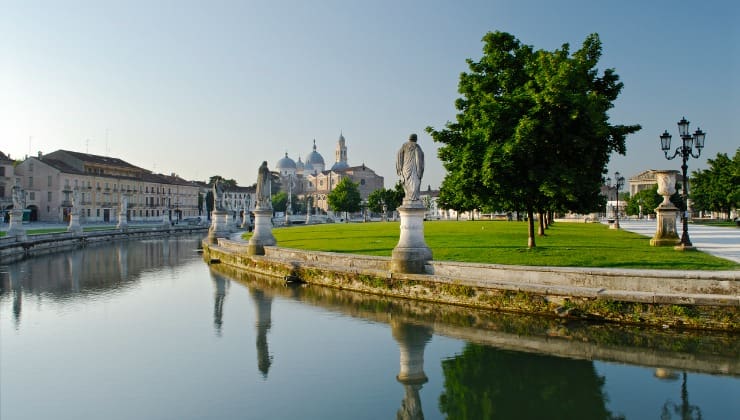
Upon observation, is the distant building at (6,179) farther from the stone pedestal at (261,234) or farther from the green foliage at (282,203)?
the green foliage at (282,203)

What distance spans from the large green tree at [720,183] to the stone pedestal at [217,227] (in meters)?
47.3

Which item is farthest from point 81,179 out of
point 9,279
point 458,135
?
point 458,135

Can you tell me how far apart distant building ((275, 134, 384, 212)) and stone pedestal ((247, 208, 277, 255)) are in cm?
11650

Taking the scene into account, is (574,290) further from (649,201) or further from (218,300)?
(649,201)

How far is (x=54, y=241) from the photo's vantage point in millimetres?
37156

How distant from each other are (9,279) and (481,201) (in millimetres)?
19351

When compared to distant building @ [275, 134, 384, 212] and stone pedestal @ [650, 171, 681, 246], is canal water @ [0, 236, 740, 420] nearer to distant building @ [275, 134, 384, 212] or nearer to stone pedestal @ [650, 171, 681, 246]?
stone pedestal @ [650, 171, 681, 246]

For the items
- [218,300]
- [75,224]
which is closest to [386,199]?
[75,224]

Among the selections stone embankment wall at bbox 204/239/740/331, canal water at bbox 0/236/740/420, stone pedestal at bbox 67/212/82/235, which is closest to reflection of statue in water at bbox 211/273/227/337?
canal water at bbox 0/236/740/420

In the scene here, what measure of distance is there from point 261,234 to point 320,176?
138 metres

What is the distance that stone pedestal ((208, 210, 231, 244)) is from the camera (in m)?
35.2

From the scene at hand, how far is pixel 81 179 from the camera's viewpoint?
8056 cm

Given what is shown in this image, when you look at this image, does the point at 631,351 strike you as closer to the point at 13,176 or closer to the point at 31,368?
the point at 31,368

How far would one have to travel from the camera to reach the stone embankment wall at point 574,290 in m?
10.8
